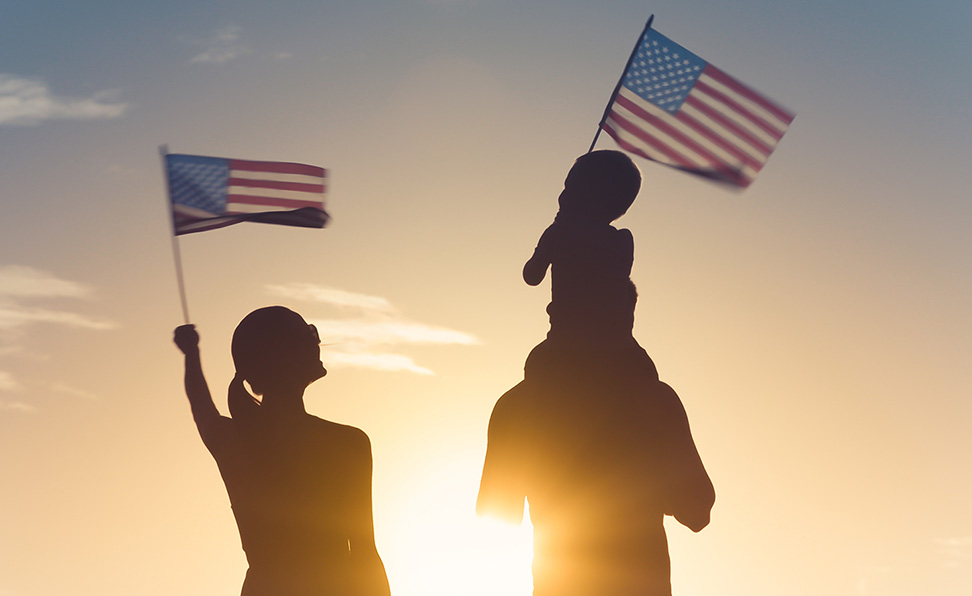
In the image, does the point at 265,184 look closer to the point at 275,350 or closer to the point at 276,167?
the point at 276,167

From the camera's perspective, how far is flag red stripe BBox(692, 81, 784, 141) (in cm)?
904

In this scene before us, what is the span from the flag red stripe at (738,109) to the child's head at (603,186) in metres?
2.68

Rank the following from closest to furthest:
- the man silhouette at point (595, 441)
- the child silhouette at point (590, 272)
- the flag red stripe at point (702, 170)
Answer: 1. the man silhouette at point (595, 441)
2. the child silhouette at point (590, 272)
3. the flag red stripe at point (702, 170)

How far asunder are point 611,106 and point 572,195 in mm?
2120

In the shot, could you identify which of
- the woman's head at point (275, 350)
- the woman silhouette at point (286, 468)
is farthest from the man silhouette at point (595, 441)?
the woman's head at point (275, 350)

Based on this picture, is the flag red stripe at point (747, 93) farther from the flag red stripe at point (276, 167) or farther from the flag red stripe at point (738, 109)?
the flag red stripe at point (276, 167)

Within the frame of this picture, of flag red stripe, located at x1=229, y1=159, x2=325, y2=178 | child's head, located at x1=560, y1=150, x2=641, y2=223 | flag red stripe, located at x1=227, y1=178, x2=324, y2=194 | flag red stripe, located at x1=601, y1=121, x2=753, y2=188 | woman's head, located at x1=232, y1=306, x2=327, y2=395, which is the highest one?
flag red stripe, located at x1=229, y1=159, x2=325, y2=178

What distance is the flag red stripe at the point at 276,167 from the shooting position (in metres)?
9.39

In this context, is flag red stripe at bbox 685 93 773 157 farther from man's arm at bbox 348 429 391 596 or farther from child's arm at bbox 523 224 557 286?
man's arm at bbox 348 429 391 596

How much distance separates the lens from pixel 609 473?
636cm

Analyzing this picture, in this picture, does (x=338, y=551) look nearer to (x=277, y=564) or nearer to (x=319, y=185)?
(x=277, y=564)

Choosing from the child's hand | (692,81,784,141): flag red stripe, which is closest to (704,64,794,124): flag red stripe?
(692,81,784,141): flag red stripe

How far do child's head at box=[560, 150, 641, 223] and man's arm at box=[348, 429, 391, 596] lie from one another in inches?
81.3

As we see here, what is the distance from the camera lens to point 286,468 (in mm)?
6719
